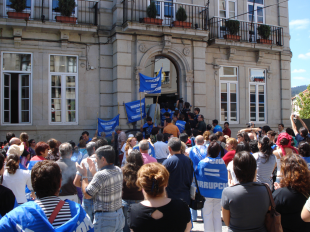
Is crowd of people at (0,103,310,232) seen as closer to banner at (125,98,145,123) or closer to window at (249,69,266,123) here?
banner at (125,98,145,123)

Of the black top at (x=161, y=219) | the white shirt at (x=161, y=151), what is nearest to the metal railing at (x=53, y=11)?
the white shirt at (x=161, y=151)

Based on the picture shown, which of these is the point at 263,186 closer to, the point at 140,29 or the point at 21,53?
the point at 140,29

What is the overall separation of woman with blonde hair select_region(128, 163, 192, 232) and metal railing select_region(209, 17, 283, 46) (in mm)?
12301

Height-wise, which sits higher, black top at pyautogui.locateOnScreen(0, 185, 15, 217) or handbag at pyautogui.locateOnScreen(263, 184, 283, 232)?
black top at pyautogui.locateOnScreen(0, 185, 15, 217)

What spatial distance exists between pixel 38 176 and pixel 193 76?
11.2 metres

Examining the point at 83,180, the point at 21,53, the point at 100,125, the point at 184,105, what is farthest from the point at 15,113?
the point at 83,180

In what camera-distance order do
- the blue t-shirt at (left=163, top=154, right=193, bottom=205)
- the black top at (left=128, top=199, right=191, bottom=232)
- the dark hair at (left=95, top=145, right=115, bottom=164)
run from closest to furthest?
the black top at (left=128, top=199, right=191, bottom=232)
the dark hair at (left=95, top=145, right=115, bottom=164)
the blue t-shirt at (left=163, top=154, right=193, bottom=205)

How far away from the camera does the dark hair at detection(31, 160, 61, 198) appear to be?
2.50 meters

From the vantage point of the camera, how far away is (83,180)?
3.87 metres

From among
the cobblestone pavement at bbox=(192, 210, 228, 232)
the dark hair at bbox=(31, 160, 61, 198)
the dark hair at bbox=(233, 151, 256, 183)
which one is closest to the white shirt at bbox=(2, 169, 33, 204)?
the dark hair at bbox=(31, 160, 61, 198)

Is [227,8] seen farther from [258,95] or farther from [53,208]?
[53,208]

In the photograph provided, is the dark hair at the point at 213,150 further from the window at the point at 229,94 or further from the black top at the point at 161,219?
the window at the point at 229,94

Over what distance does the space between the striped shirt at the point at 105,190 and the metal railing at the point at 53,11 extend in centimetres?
934

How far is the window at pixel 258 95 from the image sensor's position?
15336mm
